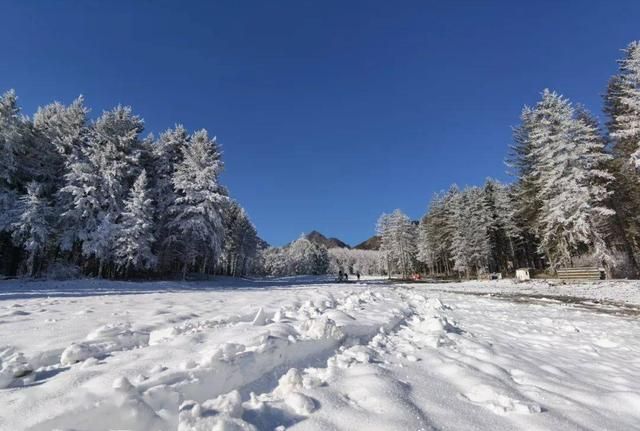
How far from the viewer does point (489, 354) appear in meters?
5.19

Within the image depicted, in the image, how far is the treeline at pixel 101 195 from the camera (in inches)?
891

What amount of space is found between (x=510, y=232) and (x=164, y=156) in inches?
1523

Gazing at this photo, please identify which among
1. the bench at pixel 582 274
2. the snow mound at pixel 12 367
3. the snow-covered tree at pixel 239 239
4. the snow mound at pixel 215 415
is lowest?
the snow mound at pixel 215 415

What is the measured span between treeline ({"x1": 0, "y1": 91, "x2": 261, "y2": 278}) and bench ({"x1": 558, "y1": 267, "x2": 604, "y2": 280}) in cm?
2581

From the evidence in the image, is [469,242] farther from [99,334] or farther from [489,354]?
[99,334]

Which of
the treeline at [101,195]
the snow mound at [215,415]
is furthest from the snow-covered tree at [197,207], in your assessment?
the snow mound at [215,415]

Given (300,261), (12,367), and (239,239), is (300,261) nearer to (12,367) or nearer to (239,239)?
(239,239)

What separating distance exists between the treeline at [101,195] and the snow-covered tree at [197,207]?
0.08 metres

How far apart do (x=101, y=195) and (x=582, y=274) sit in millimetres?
33688

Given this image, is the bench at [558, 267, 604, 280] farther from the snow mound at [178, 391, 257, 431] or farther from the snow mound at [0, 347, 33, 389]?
the snow mound at [0, 347, 33, 389]

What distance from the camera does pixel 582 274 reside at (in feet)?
75.5

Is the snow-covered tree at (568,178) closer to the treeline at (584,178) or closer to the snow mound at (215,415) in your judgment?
the treeline at (584,178)

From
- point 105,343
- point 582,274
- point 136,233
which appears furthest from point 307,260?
point 105,343

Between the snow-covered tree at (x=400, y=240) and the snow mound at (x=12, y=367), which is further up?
the snow-covered tree at (x=400, y=240)
